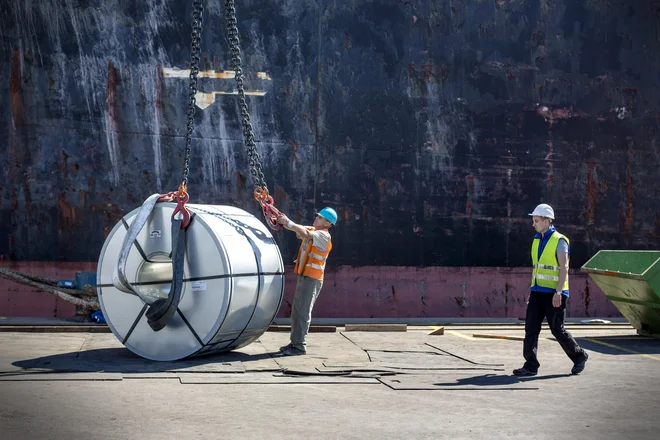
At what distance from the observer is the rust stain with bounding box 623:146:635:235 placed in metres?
16.1

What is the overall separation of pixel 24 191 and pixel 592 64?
9.93 meters

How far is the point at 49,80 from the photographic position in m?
14.0

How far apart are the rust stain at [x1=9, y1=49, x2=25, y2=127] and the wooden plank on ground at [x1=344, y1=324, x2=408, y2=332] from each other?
5910 millimetres

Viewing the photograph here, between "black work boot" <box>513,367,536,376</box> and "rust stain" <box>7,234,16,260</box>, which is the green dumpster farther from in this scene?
"rust stain" <box>7,234,16,260</box>

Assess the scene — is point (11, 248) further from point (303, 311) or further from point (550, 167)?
point (550, 167)

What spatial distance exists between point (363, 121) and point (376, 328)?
390 cm

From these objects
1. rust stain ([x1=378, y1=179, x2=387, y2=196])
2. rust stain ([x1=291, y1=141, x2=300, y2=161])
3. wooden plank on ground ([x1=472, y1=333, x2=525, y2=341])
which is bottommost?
wooden plank on ground ([x1=472, y1=333, x2=525, y2=341])

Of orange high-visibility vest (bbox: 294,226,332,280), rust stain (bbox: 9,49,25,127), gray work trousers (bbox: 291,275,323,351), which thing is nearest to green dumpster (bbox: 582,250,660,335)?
orange high-visibility vest (bbox: 294,226,332,280)

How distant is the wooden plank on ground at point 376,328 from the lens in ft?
41.2

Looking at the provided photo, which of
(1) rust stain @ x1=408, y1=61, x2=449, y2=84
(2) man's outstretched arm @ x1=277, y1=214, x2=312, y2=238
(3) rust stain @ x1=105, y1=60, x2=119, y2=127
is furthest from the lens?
(1) rust stain @ x1=408, y1=61, x2=449, y2=84

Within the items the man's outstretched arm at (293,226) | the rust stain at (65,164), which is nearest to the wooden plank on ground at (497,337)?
the man's outstretched arm at (293,226)

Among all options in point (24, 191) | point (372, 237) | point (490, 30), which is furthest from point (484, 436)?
point (490, 30)

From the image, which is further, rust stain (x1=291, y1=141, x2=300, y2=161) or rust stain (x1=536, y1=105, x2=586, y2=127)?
rust stain (x1=536, y1=105, x2=586, y2=127)

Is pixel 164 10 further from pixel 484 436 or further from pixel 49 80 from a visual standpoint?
pixel 484 436
